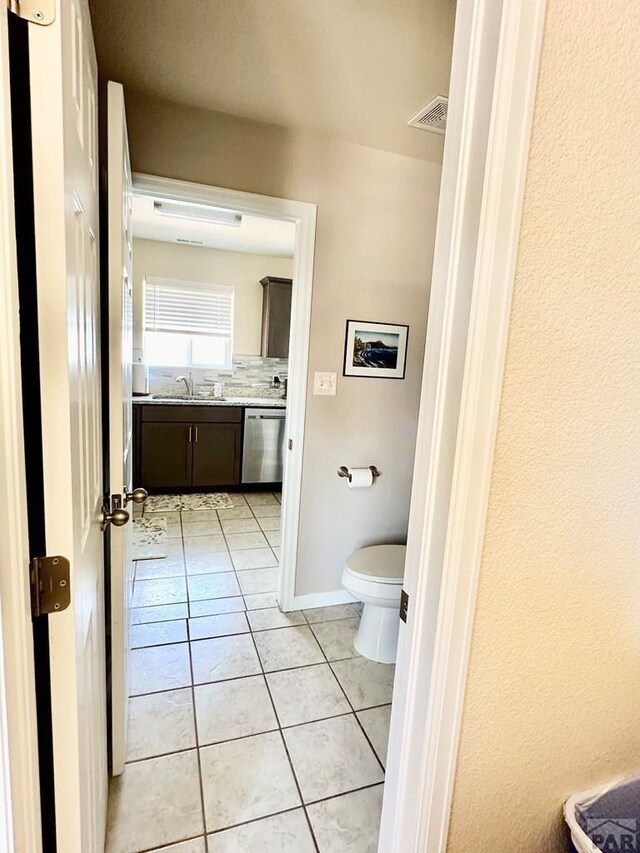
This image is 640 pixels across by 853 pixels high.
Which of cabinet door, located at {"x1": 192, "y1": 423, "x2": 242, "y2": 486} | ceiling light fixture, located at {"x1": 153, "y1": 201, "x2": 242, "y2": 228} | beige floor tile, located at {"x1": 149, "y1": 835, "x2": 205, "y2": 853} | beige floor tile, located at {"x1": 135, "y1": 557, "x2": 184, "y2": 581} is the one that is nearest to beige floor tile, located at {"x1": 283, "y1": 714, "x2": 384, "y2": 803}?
beige floor tile, located at {"x1": 149, "y1": 835, "x2": 205, "y2": 853}

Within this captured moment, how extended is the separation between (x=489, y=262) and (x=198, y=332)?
167 inches

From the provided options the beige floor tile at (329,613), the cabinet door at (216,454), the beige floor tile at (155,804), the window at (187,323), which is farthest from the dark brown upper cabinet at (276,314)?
the beige floor tile at (155,804)

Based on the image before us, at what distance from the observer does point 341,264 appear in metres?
2.19

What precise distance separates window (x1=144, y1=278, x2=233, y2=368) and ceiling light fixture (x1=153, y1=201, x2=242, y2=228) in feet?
3.25

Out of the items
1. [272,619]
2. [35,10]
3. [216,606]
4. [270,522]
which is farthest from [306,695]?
[35,10]

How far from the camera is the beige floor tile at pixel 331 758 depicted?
1.44 meters

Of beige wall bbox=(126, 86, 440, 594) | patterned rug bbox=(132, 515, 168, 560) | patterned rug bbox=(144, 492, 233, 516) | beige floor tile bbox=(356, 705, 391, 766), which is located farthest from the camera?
patterned rug bbox=(144, 492, 233, 516)

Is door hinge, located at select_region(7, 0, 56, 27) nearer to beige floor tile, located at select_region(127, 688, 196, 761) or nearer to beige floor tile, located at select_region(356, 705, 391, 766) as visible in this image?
beige floor tile, located at select_region(127, 688, 196, 761)

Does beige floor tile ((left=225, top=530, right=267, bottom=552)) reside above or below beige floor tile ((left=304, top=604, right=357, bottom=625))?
above

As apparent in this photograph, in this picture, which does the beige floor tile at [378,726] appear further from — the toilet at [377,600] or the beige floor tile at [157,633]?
the beige floor tile at [157,633]

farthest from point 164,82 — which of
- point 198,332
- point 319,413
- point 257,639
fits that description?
point 198,332

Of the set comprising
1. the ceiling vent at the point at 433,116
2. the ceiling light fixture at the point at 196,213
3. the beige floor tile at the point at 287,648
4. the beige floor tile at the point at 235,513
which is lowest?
the beige floor tile at the point at 287,648

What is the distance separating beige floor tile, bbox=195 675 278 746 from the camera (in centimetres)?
161

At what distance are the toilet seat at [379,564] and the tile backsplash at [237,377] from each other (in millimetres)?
2814
